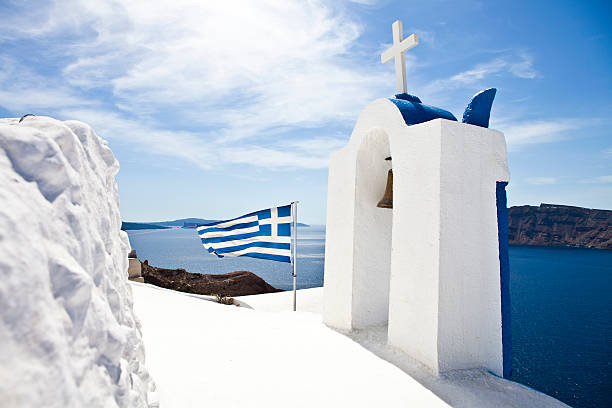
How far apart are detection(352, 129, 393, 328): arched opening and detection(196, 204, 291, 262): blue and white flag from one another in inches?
106

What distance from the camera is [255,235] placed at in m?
7.64

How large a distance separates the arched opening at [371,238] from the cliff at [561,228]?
132 feet

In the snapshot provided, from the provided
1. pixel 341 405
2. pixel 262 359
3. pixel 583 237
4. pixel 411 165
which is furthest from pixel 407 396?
pixel 583 237

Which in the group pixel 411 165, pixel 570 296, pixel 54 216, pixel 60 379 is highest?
pixel 411 165

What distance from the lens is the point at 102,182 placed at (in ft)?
5.82

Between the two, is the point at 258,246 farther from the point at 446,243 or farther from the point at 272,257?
the point at 446,243

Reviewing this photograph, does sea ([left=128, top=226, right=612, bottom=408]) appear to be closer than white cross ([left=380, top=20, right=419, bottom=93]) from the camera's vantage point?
No

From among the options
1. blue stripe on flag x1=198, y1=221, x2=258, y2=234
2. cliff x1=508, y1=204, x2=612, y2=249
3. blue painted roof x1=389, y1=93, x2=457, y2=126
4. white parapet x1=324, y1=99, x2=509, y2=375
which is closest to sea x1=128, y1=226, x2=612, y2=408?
white parapet x1=324, y1=99, x2=509, y2=375

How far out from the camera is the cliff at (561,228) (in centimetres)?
3616

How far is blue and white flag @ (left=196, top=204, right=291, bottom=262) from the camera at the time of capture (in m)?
7.30

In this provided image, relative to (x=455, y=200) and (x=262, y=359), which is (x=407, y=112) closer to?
(x=455, y=200)

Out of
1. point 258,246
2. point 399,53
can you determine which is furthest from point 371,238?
point 258,246

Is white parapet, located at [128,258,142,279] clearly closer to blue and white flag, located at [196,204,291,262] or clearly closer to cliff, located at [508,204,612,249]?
blue and white flag, located at [196,204,291,262]

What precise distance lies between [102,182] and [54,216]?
0.61 meters
